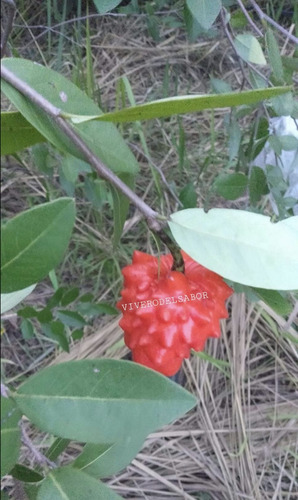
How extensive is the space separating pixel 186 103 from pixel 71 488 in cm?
23

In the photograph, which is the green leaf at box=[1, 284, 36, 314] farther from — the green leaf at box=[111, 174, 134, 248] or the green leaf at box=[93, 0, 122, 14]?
the green leaf at box=[93, 0, 122, 14]

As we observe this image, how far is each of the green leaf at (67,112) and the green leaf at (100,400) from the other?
13 centimetres

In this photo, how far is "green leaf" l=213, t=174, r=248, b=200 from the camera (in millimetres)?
735

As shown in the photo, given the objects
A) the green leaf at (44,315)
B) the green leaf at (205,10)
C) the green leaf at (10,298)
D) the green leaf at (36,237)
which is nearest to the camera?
the green leaf at (36,237)

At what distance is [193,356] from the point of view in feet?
3.75

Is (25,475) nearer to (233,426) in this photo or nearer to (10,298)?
(10,298)

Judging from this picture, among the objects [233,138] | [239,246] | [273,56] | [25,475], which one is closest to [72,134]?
[239,246]

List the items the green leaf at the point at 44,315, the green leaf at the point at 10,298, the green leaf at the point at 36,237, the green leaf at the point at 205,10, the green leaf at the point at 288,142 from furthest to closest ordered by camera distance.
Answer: the green leaf at the point at 44,315, the green leaf at the point at 288,142, the green leaf at the point at 205,10, the green leaf at the point at 10,298, the green leaf at the point at 36,237

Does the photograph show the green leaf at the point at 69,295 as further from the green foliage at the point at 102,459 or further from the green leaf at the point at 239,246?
the green leaf at the point at 239,246

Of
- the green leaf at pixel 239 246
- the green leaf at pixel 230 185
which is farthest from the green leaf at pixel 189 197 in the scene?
the green leaf at pixel 239 246

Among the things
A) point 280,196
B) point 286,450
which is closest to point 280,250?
point 280,196

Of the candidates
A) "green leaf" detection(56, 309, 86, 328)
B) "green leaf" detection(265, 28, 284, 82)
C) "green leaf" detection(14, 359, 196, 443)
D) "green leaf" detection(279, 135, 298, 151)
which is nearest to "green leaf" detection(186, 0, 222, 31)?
"green leaf" detection(265, 28, 284, 82)

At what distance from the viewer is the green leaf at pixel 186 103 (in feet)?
0.94

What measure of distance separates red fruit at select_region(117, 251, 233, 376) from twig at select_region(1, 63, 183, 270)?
0.23 feet
